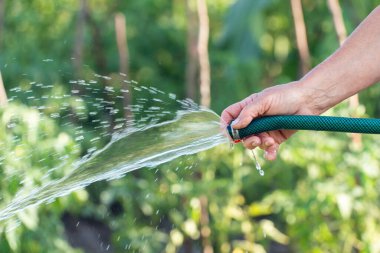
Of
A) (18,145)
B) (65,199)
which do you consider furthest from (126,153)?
(65,199)

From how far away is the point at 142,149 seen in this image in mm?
2820

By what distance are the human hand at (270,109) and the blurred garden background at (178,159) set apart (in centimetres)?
128

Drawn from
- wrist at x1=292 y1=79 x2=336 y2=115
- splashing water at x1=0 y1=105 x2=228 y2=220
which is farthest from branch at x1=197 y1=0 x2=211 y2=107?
wrist at x1=292 y1=79 x2=336 y2=115

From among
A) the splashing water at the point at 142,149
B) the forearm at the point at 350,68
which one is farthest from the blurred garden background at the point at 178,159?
the forearm at the point at 350,68

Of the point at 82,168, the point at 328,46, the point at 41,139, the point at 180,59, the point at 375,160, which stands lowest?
the point at 180,59

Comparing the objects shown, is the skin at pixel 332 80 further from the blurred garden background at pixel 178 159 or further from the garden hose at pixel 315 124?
the blurred garden background at pixel 178 159

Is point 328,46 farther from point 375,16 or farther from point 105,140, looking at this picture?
point 375,16

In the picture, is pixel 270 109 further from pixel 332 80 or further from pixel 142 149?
pixel 142 149

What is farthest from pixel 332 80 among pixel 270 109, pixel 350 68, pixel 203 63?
pixel 203 63

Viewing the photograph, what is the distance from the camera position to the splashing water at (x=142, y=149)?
102 inches

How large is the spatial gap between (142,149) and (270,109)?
597 millimetres

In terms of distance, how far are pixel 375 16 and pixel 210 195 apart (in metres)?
2.16

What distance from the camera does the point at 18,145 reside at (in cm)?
357

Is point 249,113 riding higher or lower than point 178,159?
higher
